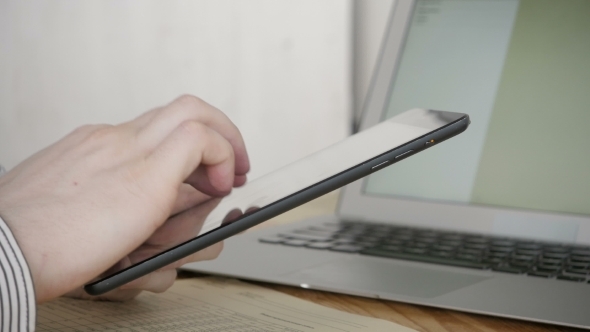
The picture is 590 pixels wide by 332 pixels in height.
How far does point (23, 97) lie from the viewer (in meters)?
1.39

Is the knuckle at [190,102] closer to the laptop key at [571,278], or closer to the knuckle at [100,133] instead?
the knuckle at [100,133]

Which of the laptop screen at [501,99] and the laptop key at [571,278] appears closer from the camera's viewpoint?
the laptop key at [571,278]

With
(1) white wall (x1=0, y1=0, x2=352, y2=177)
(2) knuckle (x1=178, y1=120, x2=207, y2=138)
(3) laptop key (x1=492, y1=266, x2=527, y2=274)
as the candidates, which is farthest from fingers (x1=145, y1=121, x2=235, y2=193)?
(1) white wall (x1=0, y1=0, x2=352, y2=177)

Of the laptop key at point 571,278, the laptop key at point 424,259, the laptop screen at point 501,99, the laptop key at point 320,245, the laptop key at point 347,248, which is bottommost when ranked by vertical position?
the laptop key at point 320,245

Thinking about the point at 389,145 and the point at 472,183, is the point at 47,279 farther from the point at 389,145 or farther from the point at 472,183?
the point at 472,183

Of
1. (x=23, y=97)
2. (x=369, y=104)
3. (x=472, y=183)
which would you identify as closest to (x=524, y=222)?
(x=472, y=183)

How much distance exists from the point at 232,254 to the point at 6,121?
1.05 m

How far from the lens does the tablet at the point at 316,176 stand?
356mm

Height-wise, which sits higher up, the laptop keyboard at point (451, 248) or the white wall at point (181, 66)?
the white wall at point (181, 66)

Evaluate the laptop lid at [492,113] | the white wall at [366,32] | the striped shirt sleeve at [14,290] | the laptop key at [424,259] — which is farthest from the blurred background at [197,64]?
the striped shirt sleeve at [14,290]

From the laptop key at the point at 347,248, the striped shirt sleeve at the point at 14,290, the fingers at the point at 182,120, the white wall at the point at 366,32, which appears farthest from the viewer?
the white wall at the point at 366,32

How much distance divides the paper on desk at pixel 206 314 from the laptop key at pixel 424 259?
0.12 m

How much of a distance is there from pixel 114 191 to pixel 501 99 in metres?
0.50

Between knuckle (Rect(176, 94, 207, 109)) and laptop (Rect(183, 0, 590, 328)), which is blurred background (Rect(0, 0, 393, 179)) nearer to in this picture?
laptop (Rect(183, 0, 590, 328))
